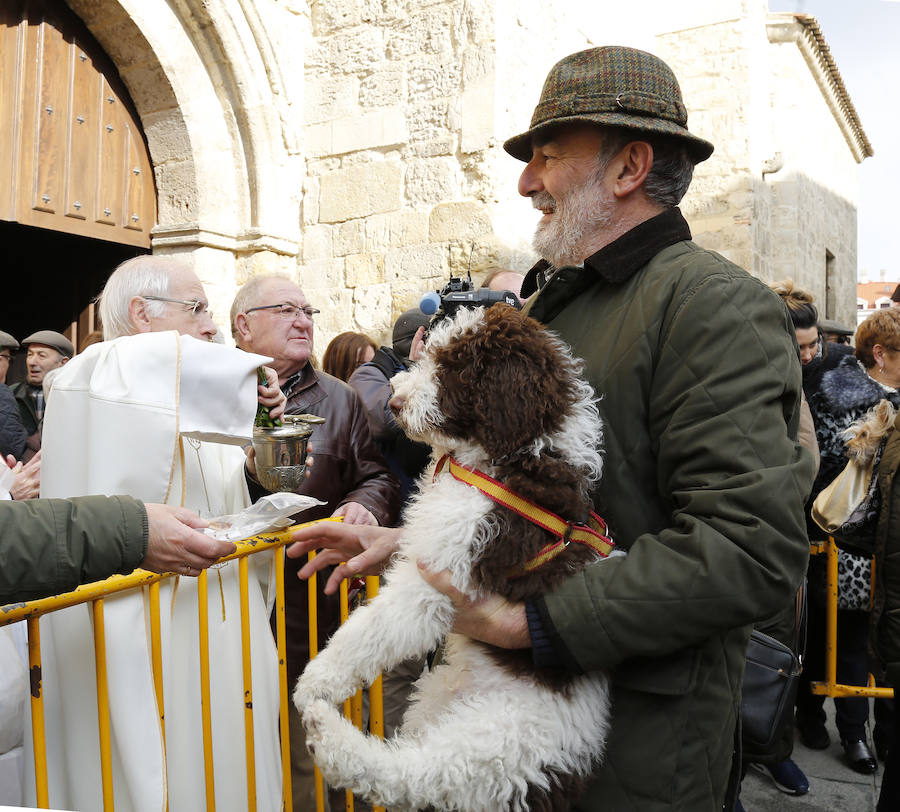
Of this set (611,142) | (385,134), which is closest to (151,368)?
(611,142)

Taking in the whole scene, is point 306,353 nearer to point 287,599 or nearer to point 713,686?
point 287,599

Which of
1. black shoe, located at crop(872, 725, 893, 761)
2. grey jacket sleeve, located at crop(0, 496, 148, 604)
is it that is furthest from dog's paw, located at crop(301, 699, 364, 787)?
black shoe, located at crop(872, 725, 893, 761)

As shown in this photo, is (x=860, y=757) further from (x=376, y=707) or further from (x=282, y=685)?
(x=282, y=685)

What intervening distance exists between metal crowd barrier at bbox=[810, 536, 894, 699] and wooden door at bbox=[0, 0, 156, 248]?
5.47 meters

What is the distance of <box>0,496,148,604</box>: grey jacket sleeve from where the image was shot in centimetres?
145

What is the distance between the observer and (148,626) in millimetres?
2018

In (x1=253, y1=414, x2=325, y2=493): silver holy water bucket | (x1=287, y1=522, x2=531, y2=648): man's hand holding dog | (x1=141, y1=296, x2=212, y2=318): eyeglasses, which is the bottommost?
(x1=287, y1=522, x2=531, y2=648): man's hand holding dog

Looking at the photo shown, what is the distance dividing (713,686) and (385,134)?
5777 millimetres

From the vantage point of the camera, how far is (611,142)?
156 centimetres

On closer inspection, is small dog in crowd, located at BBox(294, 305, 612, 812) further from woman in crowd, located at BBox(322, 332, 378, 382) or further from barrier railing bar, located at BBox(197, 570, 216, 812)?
woman in crowd, located at BBox(322, 332, 378, 382)

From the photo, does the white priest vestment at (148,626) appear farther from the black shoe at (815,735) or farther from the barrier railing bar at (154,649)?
the black shoe at (815,735)

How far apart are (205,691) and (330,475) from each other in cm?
126

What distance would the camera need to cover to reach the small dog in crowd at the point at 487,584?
4.17 feet

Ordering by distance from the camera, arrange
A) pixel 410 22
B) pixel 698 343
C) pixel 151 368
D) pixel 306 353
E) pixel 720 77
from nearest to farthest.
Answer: pixel 698 343 < pixel 151 368 < pixel 306 353 < pixel 410 22 < pixel 720 77
